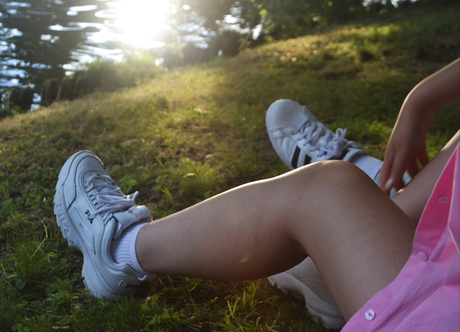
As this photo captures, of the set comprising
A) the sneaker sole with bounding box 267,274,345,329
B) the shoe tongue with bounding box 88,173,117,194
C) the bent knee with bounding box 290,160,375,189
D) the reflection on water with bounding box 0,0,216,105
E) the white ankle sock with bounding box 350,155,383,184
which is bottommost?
the sneaker sole with bounding box 267,274,345,329

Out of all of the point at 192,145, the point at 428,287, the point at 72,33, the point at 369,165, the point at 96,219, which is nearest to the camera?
the point at 428,287

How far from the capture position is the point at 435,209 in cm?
60

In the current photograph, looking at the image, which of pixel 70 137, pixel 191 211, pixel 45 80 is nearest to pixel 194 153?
pixel 70 137

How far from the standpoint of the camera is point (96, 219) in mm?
1282

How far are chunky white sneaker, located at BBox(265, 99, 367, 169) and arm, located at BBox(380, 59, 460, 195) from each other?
0.48 metres

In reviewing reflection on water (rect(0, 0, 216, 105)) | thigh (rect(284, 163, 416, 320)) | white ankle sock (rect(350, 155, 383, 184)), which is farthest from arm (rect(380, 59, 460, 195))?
reflection on water (rect(0, 0, 216, 105))

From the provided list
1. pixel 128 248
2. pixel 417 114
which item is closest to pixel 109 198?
pixel 128 248

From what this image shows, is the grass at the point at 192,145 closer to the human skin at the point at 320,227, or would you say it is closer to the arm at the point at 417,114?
the human skin at the point at 320,227

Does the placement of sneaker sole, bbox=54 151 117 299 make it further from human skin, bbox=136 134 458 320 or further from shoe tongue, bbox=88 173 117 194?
human skin, bbox=136 134 458 320

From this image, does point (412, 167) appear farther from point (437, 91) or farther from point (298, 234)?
point (298, 234)

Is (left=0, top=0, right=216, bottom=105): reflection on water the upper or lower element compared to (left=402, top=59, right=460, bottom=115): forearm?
upper

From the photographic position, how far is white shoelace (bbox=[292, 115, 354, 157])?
70.3 inches

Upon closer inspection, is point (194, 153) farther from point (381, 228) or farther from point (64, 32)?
point (64, 32)

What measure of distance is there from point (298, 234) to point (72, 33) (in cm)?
650
